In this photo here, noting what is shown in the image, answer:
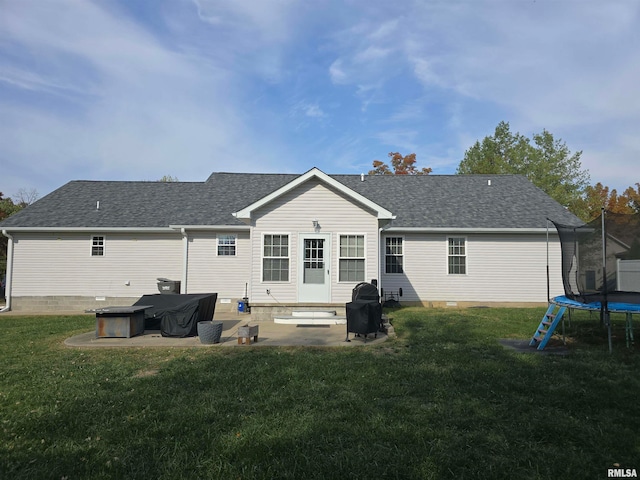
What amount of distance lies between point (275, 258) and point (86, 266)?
8.52m

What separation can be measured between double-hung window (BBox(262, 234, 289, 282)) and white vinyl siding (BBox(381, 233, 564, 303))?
4.94 meters

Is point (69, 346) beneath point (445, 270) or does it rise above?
beneath

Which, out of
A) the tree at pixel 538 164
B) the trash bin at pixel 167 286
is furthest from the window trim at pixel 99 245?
the tree at pixel 538 164

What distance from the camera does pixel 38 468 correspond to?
3.50 meters

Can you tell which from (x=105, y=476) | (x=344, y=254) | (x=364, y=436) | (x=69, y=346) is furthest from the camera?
(x=344, y=254)

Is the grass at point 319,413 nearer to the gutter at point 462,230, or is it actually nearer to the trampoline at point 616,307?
the trampoline at point 616,307

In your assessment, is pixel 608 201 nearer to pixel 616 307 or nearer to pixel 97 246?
pixel 616 307

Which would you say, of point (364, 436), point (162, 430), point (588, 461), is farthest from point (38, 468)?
point (588, 461)

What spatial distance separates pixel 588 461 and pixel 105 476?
422 centimetres

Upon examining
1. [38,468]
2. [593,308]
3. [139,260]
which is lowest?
[38,468]

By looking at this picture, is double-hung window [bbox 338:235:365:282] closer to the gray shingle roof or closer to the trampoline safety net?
the gray shingle roof

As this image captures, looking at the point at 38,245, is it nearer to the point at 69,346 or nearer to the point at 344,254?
the point at 69,346

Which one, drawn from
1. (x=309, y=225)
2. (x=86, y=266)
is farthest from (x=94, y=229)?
(x=309, y=225)

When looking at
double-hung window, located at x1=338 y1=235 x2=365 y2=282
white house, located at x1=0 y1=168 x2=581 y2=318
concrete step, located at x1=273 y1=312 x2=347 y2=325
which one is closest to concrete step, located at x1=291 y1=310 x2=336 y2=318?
concrete step, located at x1=273 y1=312 x2=347 y2=325
